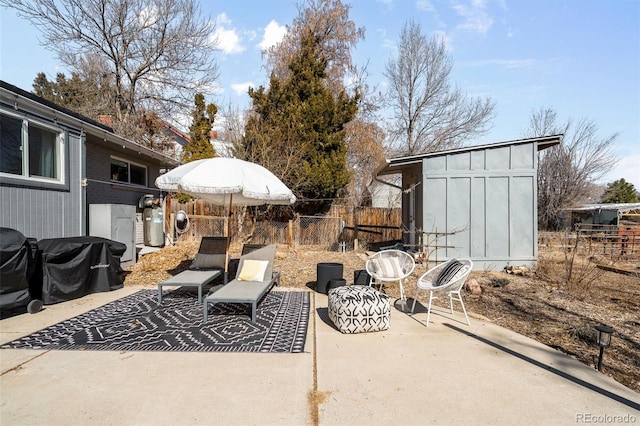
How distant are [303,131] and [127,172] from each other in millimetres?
6314

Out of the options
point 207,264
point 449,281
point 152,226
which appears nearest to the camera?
point 449,281

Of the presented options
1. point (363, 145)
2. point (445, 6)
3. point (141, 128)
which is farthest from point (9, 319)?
point (363, 145)

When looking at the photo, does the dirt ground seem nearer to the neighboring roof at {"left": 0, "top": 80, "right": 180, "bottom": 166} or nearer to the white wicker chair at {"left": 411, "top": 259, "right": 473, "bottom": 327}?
the white wicker chair at {"left": 411, "top": 259, "right": 473, "bottom": 327}

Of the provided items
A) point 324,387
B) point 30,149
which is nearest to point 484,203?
point 324,387

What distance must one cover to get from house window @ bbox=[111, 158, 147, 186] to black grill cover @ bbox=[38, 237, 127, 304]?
439 centimetres

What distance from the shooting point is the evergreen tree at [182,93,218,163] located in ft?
44.8

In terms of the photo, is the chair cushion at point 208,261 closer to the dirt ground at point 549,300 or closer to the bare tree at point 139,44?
the dirt ground at point 549,300

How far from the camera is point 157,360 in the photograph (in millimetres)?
3453

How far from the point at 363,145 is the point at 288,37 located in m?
7.13

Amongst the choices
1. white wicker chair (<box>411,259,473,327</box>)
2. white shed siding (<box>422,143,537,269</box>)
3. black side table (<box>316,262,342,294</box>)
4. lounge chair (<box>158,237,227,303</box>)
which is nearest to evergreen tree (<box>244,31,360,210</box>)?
white shed siding (<box>422,143,537,269</box>)

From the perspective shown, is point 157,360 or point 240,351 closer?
point 157,360

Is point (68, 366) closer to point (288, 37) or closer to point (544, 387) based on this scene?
point (544, 387)

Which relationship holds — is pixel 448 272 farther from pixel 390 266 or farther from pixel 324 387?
pixel 324 387

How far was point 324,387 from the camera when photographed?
2984 mm
